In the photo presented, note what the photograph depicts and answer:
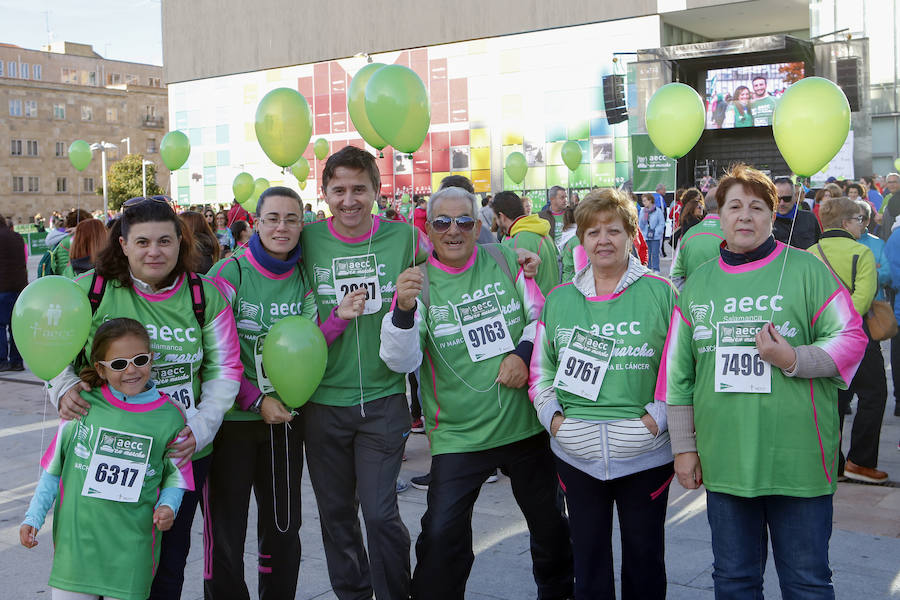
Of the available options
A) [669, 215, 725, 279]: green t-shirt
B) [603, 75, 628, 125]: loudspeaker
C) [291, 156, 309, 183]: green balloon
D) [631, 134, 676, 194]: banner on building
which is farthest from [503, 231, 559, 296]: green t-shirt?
[603, 75, 628, 125]: loudspeaker

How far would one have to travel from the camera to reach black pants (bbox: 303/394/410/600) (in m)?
3.63

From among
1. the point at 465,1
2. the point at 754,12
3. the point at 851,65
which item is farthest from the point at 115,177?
the point at 851,65

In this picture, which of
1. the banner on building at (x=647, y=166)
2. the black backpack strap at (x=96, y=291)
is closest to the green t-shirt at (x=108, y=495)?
the black backpack strap at (x=96, y=291)

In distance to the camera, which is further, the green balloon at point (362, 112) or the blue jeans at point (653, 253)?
the blue jeans at point (653, 253)

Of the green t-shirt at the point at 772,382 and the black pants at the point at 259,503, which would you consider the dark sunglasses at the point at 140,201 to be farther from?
the green t-shirt at the point at 772,382

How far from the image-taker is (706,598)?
3.99m

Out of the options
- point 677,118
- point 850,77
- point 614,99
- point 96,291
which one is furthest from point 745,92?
point 96,291

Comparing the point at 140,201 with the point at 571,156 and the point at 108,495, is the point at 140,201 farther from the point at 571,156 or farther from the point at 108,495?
the point at 571,156

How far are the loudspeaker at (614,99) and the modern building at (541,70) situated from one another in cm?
7

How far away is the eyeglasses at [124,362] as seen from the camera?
3012 mm

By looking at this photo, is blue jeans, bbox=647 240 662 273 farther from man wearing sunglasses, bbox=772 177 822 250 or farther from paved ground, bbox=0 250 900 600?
paved ground, bbox=0 250 900 600

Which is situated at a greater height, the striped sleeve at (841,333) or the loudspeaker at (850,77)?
the loudspeaker at (850,77)

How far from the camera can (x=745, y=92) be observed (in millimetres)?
Result: 30234

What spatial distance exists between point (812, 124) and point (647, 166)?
26.6 m
